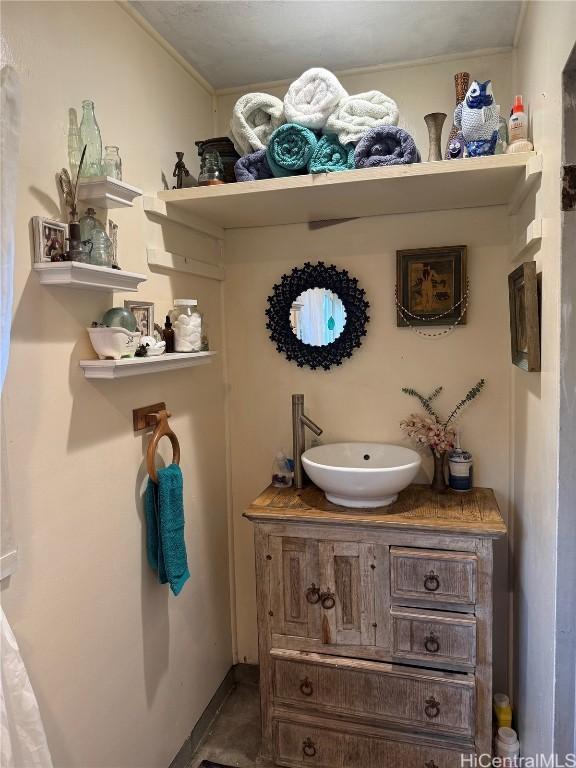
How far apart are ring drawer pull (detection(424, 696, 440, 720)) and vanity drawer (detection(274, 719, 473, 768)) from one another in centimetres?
11

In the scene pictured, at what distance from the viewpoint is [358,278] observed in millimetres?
2146

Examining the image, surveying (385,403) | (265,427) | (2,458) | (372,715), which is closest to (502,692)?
(372,715)

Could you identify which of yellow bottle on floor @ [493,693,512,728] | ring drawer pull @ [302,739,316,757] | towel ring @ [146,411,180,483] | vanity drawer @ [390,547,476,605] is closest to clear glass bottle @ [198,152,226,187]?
towel ring @ [146,411,180,483]

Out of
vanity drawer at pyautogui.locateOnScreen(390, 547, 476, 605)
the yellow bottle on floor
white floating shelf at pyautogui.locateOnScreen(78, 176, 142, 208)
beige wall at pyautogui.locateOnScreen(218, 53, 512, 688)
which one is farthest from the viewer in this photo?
beige wall at pyautogui.locateOnScreen(218, 53, 512, 688)

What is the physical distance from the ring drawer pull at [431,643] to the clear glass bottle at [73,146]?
5.53ft

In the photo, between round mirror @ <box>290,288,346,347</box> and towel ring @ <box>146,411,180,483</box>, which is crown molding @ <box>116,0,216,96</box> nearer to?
round mirror @ <box>290,288,346,347</box>

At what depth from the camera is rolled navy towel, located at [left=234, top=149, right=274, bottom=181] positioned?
5.82 ft

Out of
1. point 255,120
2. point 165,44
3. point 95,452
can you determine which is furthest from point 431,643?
point 165,44

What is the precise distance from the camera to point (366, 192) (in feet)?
5.76

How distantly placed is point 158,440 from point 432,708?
1.22m

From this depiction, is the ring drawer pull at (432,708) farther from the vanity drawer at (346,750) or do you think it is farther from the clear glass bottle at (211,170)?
the clear glass bottle at (211,170)

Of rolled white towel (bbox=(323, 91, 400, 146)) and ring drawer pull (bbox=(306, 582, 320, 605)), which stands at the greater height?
rolled white towel (bbox=(323, 91, 400, 146))

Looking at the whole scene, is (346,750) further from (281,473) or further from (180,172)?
(180,172)

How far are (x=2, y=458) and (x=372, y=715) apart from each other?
4.72 feet
